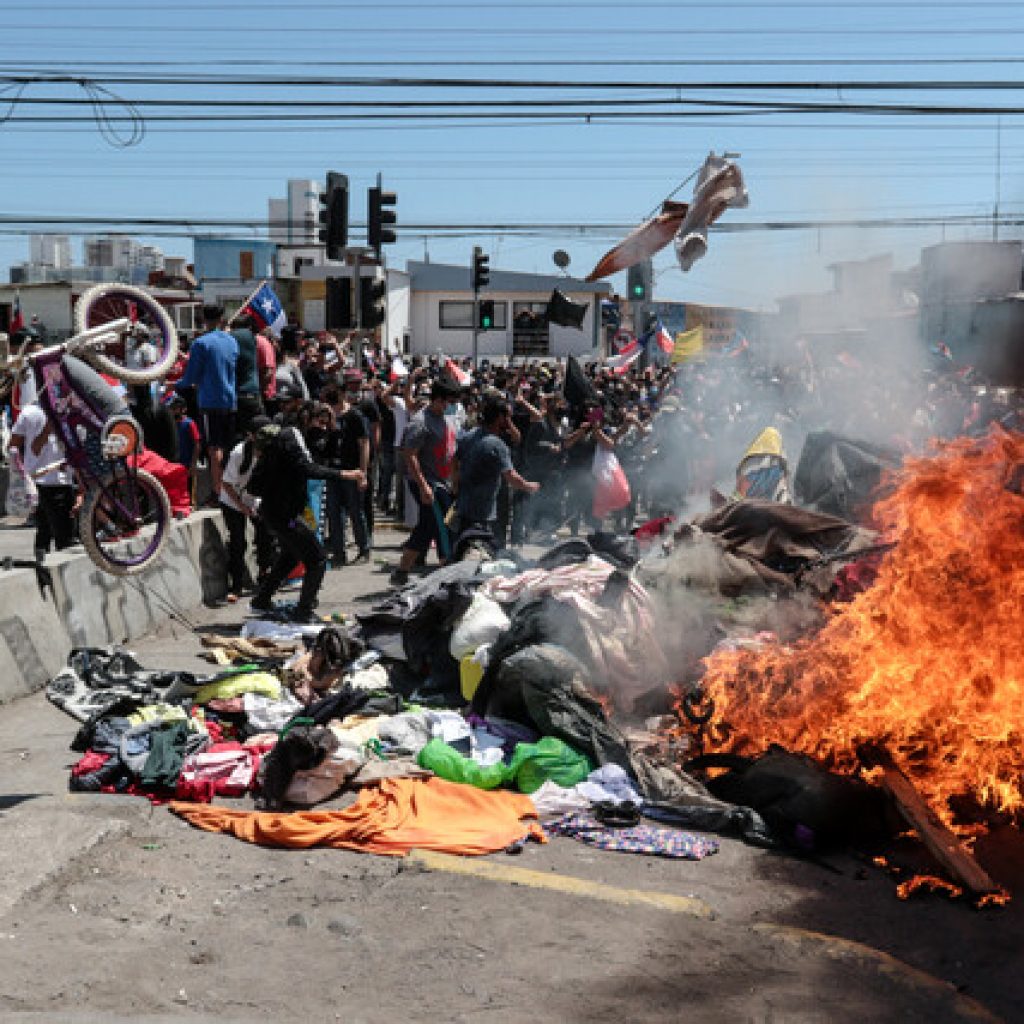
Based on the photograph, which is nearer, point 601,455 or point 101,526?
point 101,526

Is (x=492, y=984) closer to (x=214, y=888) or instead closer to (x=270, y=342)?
(x=214, y=888)

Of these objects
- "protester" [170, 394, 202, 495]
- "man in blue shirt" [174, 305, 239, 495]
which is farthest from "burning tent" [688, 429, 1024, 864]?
"protester" [170, 394, 202, 495]

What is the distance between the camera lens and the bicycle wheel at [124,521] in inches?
324

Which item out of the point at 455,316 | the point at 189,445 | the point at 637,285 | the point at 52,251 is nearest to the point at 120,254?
the point at 52,251

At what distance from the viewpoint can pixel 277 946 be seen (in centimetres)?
500

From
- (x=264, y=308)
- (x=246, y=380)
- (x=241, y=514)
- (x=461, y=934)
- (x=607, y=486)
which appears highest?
(x=264, y=308)

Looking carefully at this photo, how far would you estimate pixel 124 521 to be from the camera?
28.1 ft

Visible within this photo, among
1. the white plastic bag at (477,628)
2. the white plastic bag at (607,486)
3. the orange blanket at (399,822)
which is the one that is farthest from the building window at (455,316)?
the orange blanket at (399,822)

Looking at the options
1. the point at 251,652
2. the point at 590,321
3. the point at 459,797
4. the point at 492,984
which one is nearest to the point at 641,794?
the point at 459,797

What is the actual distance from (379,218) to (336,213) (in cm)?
148

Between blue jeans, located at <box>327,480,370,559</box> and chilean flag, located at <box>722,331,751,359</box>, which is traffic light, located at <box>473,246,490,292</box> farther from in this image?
blue jeans, located at <box>327,480,370,559</box>

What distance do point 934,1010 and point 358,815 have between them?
2.91 metres

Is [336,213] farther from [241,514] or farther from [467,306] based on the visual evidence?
[467,306]

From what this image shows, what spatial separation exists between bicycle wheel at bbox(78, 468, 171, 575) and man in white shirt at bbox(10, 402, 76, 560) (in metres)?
2.13
